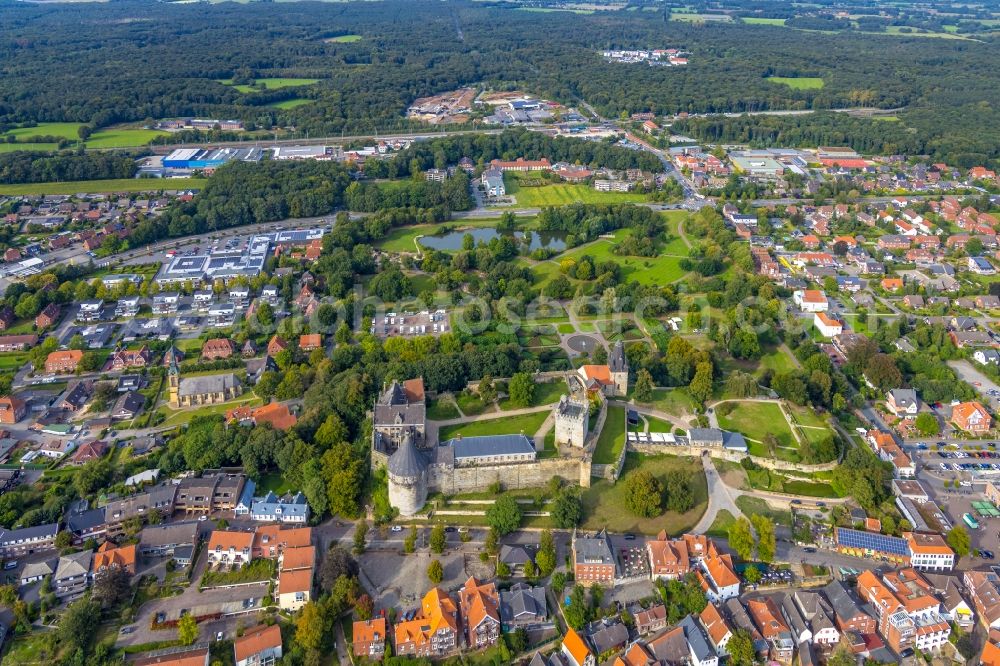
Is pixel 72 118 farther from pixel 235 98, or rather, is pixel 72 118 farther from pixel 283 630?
pixel 283 630

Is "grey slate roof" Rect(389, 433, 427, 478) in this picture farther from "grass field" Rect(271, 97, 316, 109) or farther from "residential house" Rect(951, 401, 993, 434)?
"grass field" Rect(271, 97, 316, 109)

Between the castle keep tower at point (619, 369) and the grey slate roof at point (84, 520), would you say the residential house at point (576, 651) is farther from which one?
the grey slate roof at point (84, 520)

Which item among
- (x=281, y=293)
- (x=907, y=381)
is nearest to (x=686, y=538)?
(x=907, y=381)

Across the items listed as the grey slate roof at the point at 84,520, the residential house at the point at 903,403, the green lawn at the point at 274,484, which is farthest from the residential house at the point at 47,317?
the residential house at the point at 903,403

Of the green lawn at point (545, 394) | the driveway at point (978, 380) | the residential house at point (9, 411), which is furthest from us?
the driveway at point (978, 380)

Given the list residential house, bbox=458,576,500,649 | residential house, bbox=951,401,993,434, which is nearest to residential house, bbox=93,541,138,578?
residential house, bbox=458,576,500,649

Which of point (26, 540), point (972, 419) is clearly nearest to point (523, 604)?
point (26, 540)
